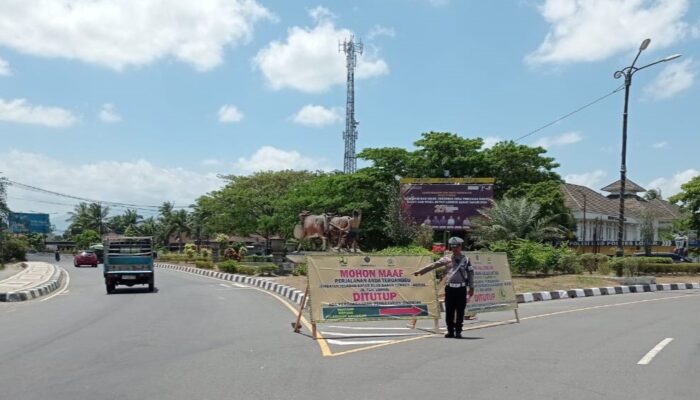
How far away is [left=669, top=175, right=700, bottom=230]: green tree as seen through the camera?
41594 mm

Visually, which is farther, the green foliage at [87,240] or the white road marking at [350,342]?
the green foliage at [87,240]

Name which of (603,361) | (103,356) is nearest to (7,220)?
(103,356)

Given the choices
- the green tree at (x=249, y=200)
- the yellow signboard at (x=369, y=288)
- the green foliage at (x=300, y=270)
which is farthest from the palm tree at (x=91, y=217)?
the yellow signboard at (x=369, y=288)

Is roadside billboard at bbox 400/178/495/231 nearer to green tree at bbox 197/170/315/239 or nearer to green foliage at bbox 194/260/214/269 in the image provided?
green foliage at bbox 194/260/214/269

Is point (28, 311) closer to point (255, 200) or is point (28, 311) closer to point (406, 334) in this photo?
point (406, 334)

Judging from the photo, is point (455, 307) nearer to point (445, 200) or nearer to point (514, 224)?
point (514, 224)

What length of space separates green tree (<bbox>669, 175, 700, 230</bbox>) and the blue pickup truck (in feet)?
106

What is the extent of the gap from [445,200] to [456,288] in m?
29.5

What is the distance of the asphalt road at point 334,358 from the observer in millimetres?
7109

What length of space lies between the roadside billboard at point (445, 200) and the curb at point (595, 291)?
42.0 ft

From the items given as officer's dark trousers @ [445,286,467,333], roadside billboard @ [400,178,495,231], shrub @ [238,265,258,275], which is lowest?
shrub @ [238,265,258,275]

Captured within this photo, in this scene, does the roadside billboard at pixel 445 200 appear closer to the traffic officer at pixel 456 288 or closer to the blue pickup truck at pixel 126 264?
the blue pickup truck at pixel 126 264

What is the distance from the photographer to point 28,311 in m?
16.5

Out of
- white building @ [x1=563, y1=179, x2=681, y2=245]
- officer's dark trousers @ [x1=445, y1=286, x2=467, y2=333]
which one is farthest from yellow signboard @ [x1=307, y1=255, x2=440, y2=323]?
white building @ [x1=563, y1=179, x2=681, y2=245]
